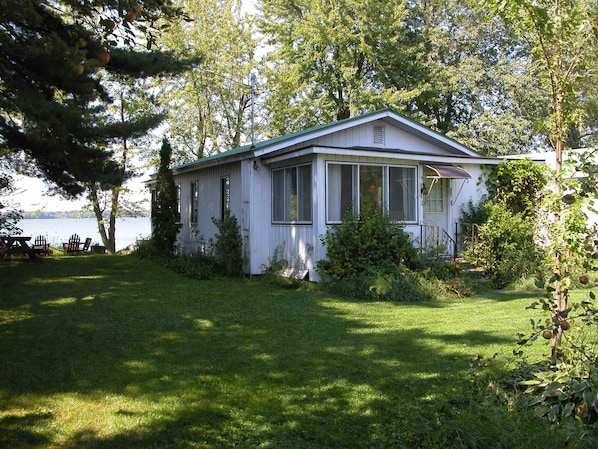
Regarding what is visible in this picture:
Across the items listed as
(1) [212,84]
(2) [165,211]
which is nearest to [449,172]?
(2) [165,211]

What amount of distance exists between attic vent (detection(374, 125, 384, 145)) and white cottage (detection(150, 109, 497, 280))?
0.08ft

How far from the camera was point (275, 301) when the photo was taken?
9.13 metres

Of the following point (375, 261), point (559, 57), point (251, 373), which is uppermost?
point (559, 57)

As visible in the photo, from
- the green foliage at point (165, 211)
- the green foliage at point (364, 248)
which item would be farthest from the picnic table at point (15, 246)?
the green foliage at point (364, 248)

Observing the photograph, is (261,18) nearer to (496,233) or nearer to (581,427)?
(496,233)

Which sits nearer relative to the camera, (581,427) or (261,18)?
(581,427)

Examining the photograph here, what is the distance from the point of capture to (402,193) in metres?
12.5

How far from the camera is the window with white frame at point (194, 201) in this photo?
1658 cm

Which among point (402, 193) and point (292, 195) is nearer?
point (292, 195)

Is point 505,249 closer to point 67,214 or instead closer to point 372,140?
point 372,140

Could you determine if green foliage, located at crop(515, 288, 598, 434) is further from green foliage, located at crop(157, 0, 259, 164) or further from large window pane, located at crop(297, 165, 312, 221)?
green foliage, located at crop(157, 0, 259, 164)

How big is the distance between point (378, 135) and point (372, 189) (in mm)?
1797

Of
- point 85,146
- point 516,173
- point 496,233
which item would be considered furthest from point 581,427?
point 516,173

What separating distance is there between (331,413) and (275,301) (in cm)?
512
